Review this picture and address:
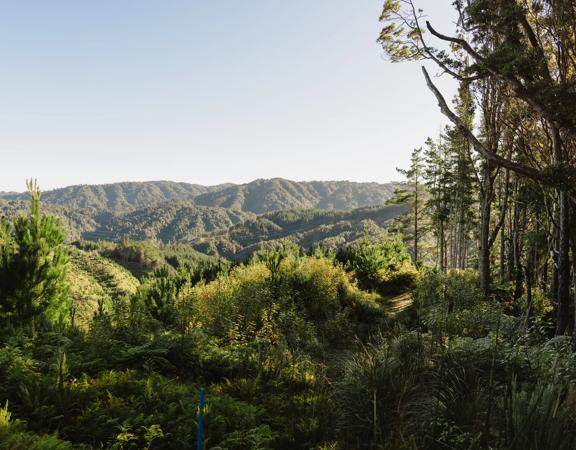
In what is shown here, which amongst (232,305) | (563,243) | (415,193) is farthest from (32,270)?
(415,193)

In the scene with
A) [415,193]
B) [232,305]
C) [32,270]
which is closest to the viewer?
[32,270]

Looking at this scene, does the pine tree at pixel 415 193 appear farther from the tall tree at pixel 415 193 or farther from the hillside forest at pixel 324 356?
the hillside forest at pixel 324 356

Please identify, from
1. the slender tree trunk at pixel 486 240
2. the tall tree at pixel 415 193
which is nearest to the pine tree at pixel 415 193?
the tall tree at pixel 415 193

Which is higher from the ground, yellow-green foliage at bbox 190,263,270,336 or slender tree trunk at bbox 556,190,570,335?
slender tree trunk at bbox 556,190,570,335

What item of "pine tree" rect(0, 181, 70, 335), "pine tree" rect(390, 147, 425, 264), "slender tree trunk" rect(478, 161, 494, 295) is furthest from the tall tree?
"pine tree" rect(0, 181, 70, 335)

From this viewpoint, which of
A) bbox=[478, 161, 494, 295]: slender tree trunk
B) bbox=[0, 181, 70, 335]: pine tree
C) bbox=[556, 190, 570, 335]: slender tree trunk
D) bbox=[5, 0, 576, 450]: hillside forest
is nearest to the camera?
bbox=[5, 0, 576, 450]: hillside forest

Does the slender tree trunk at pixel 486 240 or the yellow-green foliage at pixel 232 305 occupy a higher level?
the slender tree trunk at pixel 486 240

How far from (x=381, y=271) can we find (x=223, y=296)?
34.3 feet

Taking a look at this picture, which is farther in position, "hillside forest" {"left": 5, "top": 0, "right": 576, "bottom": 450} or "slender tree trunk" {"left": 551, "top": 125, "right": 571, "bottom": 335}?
"slender tree trunk" {"left": 551, "top": 125, "right": 571, "bottom": 335}

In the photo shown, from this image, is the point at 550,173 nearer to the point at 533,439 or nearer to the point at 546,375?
the point at 546,375

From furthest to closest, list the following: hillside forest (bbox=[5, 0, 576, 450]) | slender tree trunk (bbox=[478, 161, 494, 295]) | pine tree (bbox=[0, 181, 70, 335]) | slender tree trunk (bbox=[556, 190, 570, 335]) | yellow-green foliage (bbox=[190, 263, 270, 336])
A: slender tree trunk (bbox=[478, 161, 494, 295]) → yellow-green foliage (bbox=[190, 263, 270, 336]) → pine tree (bbox=[0, 181, 70, 335]) → slender tree trunk (bbox=[556, 190, 570, 335]) → hillside forest (bbox=[5, 0, 576, 450])

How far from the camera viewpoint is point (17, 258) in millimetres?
8430

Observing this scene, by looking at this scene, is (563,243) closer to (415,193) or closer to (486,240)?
(486,240)

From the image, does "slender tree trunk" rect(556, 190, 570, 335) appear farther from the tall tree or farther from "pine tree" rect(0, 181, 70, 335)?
the tall tree
